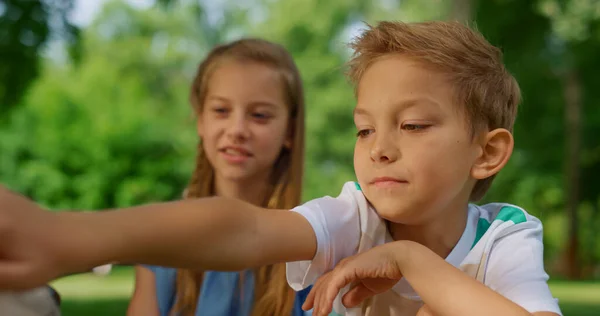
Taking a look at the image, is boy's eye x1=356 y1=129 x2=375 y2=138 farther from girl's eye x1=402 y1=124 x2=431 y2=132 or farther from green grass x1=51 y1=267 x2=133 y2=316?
green grass x1=51 y1=267 x2=133 y2=316

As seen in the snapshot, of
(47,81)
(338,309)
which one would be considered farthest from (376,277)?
(47,81)

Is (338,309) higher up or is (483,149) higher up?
(483,149)

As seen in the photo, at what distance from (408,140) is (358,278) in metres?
0.33

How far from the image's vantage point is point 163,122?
2802cm

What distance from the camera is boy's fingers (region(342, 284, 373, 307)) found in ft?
5.63

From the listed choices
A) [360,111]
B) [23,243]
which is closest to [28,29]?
[360,111]

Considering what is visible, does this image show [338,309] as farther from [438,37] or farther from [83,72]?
[83,72]

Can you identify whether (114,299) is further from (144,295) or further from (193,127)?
(193,127)

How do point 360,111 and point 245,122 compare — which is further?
point 245,122

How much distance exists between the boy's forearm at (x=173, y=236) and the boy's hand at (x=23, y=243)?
3 cm

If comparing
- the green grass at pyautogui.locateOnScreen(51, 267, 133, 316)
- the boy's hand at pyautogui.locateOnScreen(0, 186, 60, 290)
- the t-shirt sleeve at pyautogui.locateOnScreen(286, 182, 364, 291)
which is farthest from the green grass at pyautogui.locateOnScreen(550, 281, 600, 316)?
the boy's hand at pyautogui.locateOnScreen(0, 186, 60, 290)

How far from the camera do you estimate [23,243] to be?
1011 mm

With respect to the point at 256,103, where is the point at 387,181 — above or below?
below

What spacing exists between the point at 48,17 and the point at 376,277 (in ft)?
26.2
